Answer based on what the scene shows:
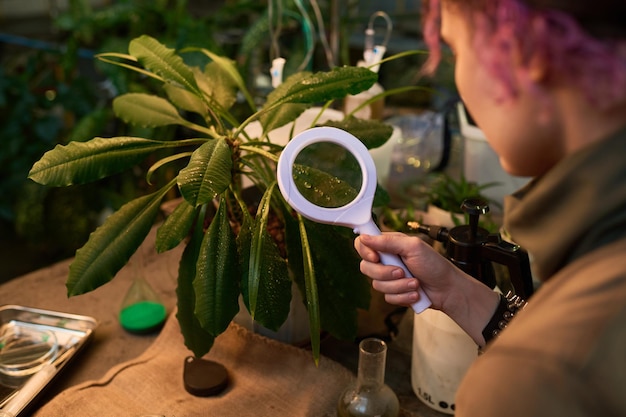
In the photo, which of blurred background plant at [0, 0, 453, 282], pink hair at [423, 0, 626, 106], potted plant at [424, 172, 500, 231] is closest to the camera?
pink hair at [423, 0, 626, 106]

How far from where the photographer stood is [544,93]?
0.49 metres

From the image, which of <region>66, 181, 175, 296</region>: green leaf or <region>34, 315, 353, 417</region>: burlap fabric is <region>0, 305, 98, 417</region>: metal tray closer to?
<region>34, 315, 353, 417</region>: burlap fabric

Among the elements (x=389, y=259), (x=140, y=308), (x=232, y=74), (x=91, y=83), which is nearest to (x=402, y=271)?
(x=389, y=259)

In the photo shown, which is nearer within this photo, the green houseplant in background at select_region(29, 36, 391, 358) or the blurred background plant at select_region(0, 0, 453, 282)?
the green houseplant in background at select_region(29, 36, 391, 358)

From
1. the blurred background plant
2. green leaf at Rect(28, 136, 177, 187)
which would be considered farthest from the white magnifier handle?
the blurred background plant

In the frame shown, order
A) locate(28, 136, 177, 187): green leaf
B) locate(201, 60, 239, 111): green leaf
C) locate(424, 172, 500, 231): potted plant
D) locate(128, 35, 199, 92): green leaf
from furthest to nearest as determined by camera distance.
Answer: locate(424, 172, 500, 231): potted plant
locate(201, 60, 239, 111): green leaf
locate(128, 35, 199, 92): green leaf
locate(28, 136, 177, 187): green leaf

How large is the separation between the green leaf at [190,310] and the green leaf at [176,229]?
A: 0.05m

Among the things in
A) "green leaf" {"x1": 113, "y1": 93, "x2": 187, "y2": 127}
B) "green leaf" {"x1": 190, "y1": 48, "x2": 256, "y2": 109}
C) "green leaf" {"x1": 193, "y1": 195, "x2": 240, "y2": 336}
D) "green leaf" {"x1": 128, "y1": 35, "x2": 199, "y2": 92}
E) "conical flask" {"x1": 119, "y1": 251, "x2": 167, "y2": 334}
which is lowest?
"conical flask" {"x1": 119, "y1": 251, "x2": 167, "y2": 334}

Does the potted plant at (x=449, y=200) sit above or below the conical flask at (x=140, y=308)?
above

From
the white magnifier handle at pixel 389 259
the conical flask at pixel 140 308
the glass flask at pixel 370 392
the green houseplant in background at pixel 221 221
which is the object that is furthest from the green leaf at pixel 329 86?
the conical flask at pixel 140 308

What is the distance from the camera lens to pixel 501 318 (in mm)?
779

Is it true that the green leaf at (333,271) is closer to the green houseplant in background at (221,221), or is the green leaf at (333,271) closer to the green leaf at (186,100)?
the green houseplant in background at (221,221)

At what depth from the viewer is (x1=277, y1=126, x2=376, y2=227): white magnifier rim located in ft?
2.37

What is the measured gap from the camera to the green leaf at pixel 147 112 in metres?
1.01
